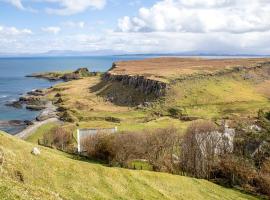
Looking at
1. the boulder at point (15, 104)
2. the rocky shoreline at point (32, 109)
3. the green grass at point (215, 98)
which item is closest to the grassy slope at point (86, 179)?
the rocky shoreline at point (32, 109)

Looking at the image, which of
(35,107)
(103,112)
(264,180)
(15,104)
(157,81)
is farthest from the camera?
(15,104)

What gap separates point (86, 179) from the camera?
147ft

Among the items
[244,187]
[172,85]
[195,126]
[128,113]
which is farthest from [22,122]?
[244,187]

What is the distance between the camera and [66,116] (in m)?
134

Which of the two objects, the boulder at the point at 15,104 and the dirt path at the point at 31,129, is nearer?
the dirt path at the point at 31,129

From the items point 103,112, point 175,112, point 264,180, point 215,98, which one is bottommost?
point 103,112

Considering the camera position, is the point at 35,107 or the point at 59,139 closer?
the point at 59,139

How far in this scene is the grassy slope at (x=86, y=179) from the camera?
131 feet

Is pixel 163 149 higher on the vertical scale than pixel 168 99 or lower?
higher

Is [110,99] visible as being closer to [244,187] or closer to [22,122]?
[22,122]

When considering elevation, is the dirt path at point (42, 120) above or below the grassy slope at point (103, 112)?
below

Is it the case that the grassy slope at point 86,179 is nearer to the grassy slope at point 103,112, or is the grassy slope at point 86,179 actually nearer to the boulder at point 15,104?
the grassy slope at point 103,112

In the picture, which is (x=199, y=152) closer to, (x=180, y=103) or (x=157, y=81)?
(x=180, y=103)

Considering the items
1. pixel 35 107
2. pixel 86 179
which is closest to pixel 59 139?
pixel 86 179
